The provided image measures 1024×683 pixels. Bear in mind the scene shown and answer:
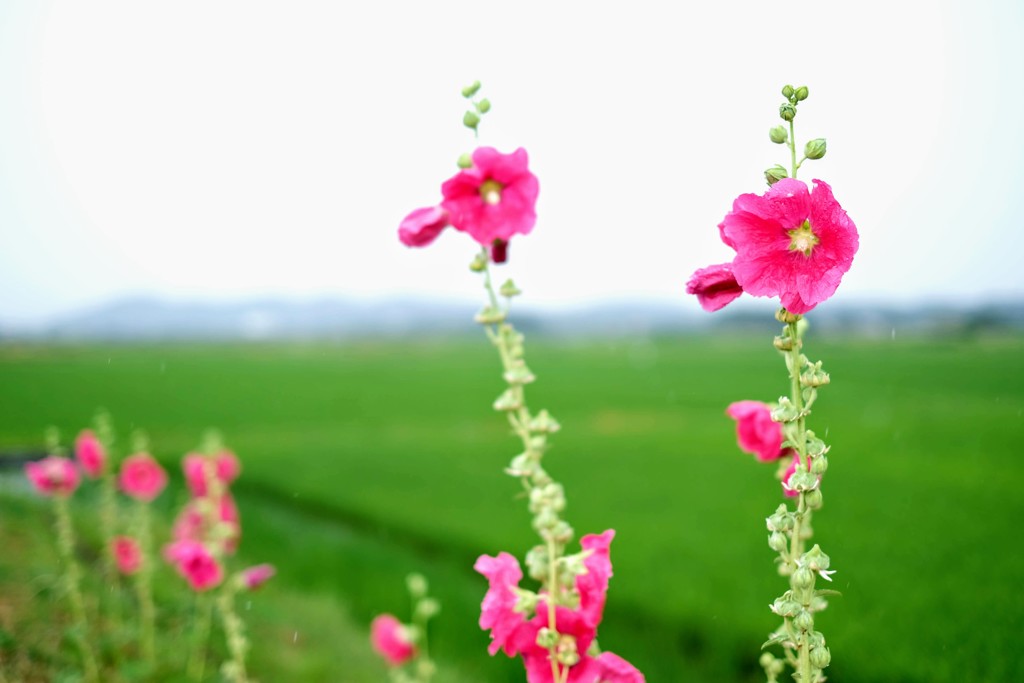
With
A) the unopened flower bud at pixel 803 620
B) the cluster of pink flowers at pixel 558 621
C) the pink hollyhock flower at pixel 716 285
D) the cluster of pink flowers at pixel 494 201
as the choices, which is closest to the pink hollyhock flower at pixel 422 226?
the cluster of pink flowers at pixel 494 201

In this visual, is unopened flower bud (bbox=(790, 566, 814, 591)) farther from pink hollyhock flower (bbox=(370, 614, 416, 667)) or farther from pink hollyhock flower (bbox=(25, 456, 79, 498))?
pink hollyhock flower (bbox=(25, 456, 79, 498))

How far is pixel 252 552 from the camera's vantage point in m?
8.16

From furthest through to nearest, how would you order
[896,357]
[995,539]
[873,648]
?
[896,357]
[995,539]
[873,648]

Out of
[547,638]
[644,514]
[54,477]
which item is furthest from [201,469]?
[644,514]

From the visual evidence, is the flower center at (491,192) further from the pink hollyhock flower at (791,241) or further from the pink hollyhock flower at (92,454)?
the pink hollyhock flower at (92,454)

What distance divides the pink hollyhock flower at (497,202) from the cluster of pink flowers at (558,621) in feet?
1.33

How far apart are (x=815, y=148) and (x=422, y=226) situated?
1.64ft

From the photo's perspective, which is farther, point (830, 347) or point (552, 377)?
point (830, 347)

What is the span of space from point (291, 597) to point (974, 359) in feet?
102

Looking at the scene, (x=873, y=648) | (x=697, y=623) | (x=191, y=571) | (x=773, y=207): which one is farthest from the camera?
(x=697, y=623)

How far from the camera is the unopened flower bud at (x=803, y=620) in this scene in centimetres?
89

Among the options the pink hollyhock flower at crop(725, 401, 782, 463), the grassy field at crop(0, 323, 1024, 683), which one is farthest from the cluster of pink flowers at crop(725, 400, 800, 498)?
the grassy field at crop(0, 323, 1024, 683)

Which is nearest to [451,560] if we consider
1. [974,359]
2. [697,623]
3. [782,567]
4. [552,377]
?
[697,623]

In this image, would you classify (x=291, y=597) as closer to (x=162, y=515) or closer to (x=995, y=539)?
(x=162, y=515)
